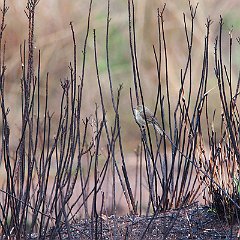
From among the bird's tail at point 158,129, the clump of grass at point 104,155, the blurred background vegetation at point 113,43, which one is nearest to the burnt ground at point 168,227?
the clump of grass at point 104,155

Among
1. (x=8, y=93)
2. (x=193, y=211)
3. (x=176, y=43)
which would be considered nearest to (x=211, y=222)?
(x=193, y=211)

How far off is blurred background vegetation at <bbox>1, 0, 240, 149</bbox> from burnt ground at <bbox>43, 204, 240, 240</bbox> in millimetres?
7480

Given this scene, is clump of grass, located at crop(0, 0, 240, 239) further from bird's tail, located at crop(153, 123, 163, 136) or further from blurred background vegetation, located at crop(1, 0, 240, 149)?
blurred background vegetation, located at crop(1, 0, 240, 149)

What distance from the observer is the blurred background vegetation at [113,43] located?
11258 millimetres

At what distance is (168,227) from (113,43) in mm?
9320

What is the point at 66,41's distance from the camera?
38.4 ft

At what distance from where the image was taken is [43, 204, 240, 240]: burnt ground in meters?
3.34

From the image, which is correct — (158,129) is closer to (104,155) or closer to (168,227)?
(168,227)

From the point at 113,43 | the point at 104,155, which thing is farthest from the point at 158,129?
the point at 113,43

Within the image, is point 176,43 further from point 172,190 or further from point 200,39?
point 172,190

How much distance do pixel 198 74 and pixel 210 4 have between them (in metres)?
1.31

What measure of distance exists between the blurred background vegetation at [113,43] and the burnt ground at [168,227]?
7.48 meters

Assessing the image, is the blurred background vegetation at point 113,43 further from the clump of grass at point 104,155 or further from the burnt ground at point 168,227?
the burnt ground at point 168,227

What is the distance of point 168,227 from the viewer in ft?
10.6
